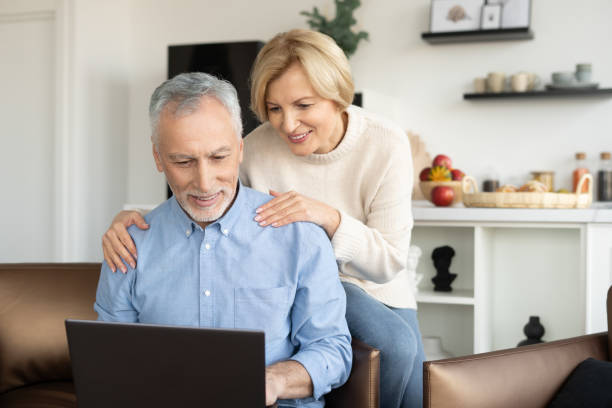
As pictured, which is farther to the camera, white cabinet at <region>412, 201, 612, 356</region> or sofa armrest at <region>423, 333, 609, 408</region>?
white cabinet at <region>412, 201, 612, 356</region>

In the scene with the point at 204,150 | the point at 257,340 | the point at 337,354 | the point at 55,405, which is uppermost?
the point at 204,150

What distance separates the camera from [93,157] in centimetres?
480

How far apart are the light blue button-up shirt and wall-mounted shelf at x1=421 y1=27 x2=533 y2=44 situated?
9.17ft

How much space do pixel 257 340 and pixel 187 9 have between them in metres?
4.19

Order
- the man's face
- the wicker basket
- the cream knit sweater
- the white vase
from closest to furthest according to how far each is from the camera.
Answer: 1. the man's face
2. the cream knit sweater
3. the wicker basket
4. the white vase

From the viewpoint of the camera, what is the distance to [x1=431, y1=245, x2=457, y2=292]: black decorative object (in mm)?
3760

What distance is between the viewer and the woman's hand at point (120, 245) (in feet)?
5.36

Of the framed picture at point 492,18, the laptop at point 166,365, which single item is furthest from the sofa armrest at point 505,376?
the framed picture at point 492,18

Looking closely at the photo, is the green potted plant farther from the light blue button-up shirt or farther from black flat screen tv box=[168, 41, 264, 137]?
the light blue button-up shirt

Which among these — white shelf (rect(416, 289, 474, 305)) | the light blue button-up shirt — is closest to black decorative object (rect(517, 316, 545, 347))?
white shelf (rect(416, 289, 474, 305))

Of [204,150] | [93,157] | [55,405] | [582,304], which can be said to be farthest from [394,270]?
[93,157]

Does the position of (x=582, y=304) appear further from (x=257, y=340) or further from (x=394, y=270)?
(x=257, y=340)

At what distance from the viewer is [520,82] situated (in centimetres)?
402

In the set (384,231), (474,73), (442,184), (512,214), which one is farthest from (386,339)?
(474,73)
